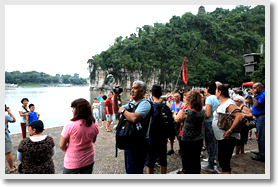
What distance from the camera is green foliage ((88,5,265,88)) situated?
103 ft

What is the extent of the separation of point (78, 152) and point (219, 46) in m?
36.9

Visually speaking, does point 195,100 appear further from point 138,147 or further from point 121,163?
point 121,163

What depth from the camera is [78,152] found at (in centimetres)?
219

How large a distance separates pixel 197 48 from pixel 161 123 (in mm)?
35394

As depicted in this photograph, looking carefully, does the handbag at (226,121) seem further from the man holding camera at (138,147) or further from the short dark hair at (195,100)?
the man holding camera at (138,147)

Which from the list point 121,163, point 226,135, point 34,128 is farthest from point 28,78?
point 226,135

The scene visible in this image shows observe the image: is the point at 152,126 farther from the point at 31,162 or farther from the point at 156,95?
the point at 31,162

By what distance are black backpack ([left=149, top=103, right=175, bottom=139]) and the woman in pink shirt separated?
104 centimetres

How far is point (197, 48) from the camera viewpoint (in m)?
35.5

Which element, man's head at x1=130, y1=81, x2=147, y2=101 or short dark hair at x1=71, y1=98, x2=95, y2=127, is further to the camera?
man's head at x1=130, y1=81, x2=147, y2=101

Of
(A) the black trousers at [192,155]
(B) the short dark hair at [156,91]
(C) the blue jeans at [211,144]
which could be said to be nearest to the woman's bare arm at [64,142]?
(B) the short dark hair at [156,91]

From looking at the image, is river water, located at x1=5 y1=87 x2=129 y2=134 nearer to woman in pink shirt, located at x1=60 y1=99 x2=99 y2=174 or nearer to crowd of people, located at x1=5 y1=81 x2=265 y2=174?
crowd of people, located at x1=5 y1=81 x2=265 y2=174

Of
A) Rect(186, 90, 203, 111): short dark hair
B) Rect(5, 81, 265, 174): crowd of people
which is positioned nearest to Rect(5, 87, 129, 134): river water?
Rect(5, 81, 265, 174): crowd of people

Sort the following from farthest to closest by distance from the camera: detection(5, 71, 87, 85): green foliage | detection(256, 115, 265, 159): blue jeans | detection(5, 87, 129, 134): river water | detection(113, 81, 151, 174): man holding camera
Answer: detection(5, 87, 129, 134): river water < detection(5, 71, 87, 85): green foliage < detection(256, 115, 265, 159): blue jeans < detection(113, 81, 151, 174): man holding camera
